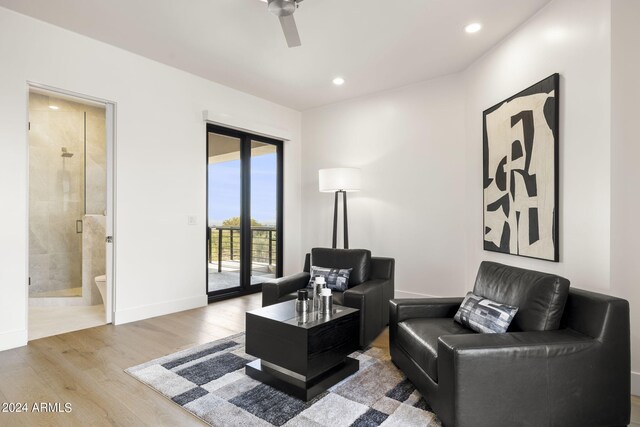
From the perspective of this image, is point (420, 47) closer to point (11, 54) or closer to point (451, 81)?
point (451, 81)

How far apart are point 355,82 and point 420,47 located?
3.72 ft

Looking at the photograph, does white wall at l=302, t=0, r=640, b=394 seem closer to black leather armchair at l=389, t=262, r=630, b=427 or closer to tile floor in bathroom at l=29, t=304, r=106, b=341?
black leather armchair at l=389, t=262, r=630, b=427

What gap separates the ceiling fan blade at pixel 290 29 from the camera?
8.35 feet

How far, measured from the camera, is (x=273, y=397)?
2.21 metres

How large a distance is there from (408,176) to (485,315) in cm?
276

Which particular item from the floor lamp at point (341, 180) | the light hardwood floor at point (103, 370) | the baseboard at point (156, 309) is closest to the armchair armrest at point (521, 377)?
the light hardwood floor at point (103, 370)

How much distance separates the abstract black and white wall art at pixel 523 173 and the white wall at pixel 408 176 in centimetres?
66

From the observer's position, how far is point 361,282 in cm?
354

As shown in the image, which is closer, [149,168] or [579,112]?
[579,112]

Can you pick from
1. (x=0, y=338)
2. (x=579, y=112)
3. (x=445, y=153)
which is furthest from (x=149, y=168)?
(x=579, y=112)

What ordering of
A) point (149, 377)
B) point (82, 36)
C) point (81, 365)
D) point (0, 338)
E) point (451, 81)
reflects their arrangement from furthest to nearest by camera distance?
point (451, 81)
point (82, 36)
point (0, 338)
point (81, 365)
point (149, 377)

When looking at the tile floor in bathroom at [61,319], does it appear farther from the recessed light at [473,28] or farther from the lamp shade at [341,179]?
the recessed light at [473,28]

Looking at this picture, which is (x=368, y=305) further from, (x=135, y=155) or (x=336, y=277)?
(x=135, y=155)

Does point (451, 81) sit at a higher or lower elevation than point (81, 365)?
higher
